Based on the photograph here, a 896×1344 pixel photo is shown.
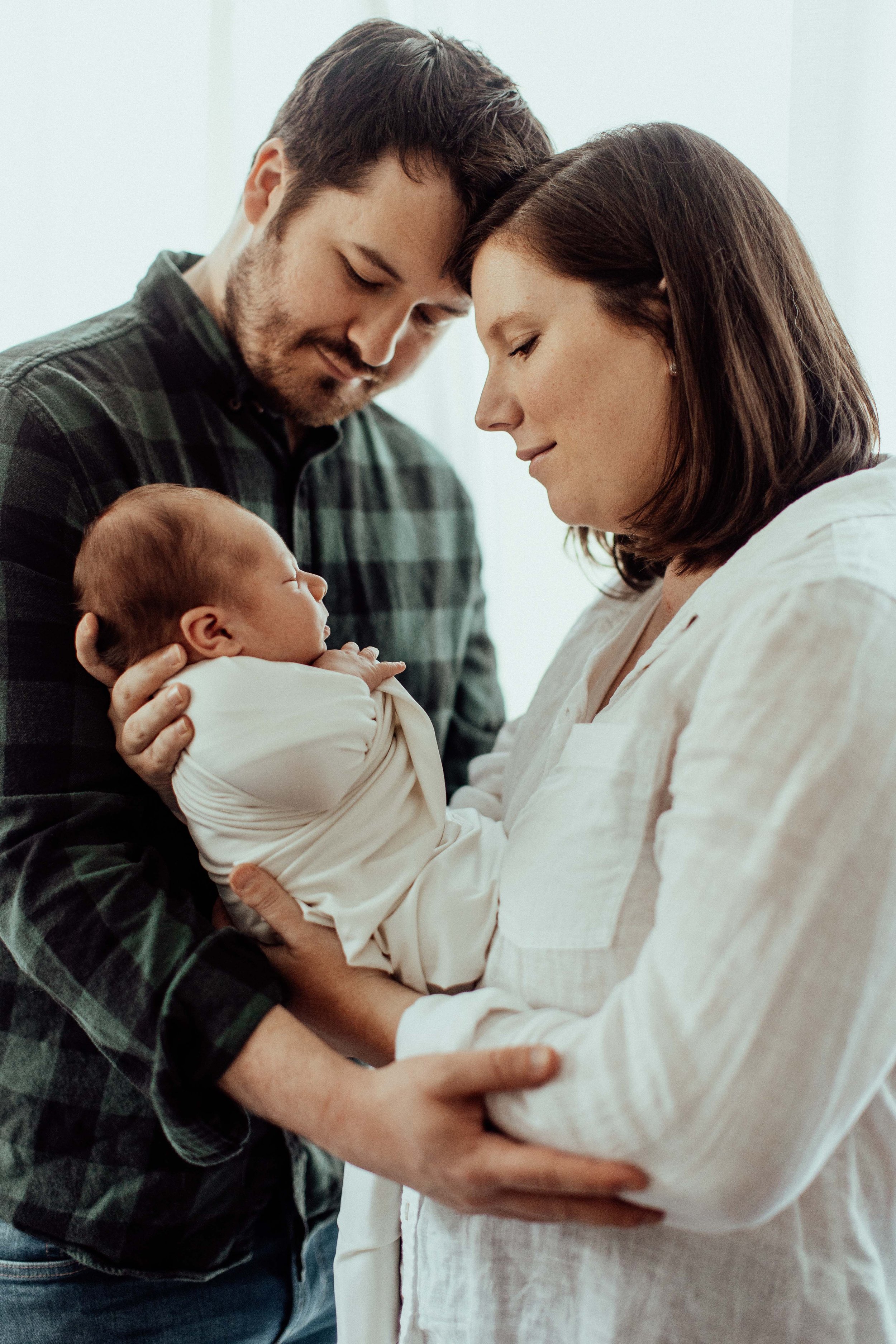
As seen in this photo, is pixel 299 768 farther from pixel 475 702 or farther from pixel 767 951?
pixel 475 702

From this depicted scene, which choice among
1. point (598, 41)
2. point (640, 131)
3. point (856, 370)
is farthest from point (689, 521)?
point (598, 41)

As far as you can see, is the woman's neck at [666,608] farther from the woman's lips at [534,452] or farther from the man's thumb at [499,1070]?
the man's thumb at [499,1070]

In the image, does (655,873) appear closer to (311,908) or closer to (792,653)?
(792,653)

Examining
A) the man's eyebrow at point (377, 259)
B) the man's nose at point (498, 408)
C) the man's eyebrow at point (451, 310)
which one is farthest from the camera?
the man's eyebrow at point (451, 310)

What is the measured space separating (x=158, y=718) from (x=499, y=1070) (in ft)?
1.79

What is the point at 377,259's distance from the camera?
1.37 metres

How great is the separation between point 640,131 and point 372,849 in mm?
992

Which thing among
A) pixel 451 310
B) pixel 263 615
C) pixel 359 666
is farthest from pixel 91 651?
pixel 451 310

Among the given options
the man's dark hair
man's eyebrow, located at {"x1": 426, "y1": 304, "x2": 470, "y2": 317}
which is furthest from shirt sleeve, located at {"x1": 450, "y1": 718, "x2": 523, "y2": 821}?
the man's dark hair

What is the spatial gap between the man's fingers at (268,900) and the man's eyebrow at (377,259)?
2.95ft

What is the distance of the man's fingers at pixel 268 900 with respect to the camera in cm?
106

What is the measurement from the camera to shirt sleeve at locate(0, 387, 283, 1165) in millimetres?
983

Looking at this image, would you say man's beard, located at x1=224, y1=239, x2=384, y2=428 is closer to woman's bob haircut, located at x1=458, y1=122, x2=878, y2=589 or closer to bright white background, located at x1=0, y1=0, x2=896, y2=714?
woman's bob haircut, located at x1=458, y1=122, x2=878, y2=589

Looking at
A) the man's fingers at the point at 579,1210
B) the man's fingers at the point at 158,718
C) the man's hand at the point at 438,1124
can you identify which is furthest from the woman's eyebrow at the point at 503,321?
the man's fingers at the point at 579,1210
